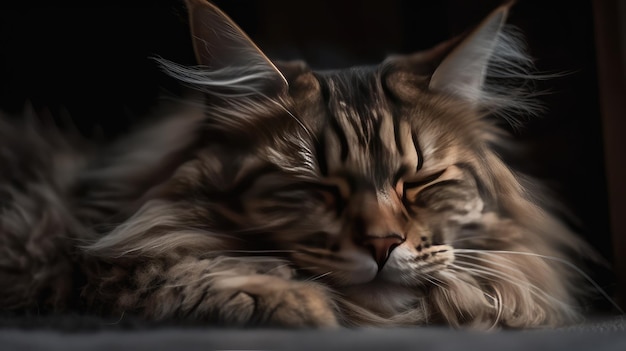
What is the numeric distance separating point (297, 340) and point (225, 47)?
20.7 inches

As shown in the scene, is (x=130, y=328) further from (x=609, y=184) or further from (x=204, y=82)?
(x=609, y=184)

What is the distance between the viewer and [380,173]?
1015mm

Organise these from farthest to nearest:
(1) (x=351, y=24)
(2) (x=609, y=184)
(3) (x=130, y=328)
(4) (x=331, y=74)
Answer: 1. (1) (x=351, y=24)
2. (2) (x=609, y=184)
3. (4) (x=331, y=74)
4. (3) (x=130, y=328)

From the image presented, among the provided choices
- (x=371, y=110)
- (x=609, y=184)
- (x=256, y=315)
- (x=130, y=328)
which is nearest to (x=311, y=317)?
(x=256, y=315)

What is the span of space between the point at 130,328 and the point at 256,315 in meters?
0.18

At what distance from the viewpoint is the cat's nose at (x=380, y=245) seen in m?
0.93

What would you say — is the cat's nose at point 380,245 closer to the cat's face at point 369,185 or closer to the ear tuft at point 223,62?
the cat's face at point 369,185

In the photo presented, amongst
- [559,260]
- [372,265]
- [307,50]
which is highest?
[307,50]

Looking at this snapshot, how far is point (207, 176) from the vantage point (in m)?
1.07

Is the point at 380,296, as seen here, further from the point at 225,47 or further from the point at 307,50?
the point at 307,50

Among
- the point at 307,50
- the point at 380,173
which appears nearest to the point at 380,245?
the point at 380,173

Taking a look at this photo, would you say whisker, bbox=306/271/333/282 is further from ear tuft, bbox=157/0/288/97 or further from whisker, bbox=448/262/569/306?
ear tuft, bbox=157/0/288/97

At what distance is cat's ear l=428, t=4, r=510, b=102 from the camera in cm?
110

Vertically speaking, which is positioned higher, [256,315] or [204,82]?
[204,82]
